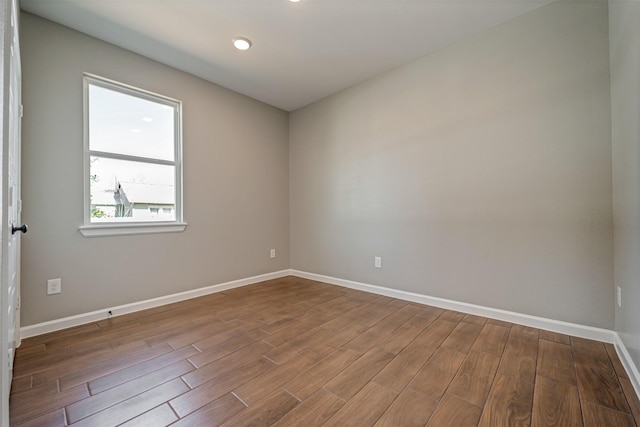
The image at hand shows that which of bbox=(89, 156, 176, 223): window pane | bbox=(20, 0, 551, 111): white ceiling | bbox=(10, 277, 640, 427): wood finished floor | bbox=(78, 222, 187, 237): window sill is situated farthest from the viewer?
bbox=(89, 156, 176, 223): window pane

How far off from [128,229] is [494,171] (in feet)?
11.1

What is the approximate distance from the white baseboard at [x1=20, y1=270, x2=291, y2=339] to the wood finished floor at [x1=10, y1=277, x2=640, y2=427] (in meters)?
0.08

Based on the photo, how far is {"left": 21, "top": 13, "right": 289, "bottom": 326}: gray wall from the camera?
2.11 metres

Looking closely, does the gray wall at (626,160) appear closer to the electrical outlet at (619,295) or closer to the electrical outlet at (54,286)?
the electrical outlet at (619,295)

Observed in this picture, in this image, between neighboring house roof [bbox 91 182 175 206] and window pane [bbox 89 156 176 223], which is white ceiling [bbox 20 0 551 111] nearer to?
window pane [bbox 89 156 176 223]

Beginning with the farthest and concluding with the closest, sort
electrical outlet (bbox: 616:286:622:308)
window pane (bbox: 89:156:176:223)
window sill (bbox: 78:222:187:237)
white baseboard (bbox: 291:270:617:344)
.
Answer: window pane (bbox: 89:156:176:223) < window sill (bbox: 78:222:187:237) < white baseboard (bbox: 291:270:617:344) < electrical outlet (bbox: 616:286:622:308)

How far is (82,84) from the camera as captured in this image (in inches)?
91.1

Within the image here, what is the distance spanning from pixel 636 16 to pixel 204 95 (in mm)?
3491

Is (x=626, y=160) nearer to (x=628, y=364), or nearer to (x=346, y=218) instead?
(x=628, y=364)

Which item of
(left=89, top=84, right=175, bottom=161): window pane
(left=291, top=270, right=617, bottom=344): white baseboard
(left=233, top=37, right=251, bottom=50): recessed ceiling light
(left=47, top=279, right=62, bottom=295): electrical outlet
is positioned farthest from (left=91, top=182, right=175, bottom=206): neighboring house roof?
(left=291, top=270, right=617, bottom=344): white baseboard

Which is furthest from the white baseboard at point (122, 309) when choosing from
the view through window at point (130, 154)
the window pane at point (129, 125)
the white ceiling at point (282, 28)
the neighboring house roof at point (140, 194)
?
the white ceiling at point (282, 28)

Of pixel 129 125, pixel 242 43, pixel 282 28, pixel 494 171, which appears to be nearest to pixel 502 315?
pixel 494 171

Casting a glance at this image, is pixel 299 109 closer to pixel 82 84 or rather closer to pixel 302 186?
pixel 302 186

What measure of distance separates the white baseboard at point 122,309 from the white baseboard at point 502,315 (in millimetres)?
1478
